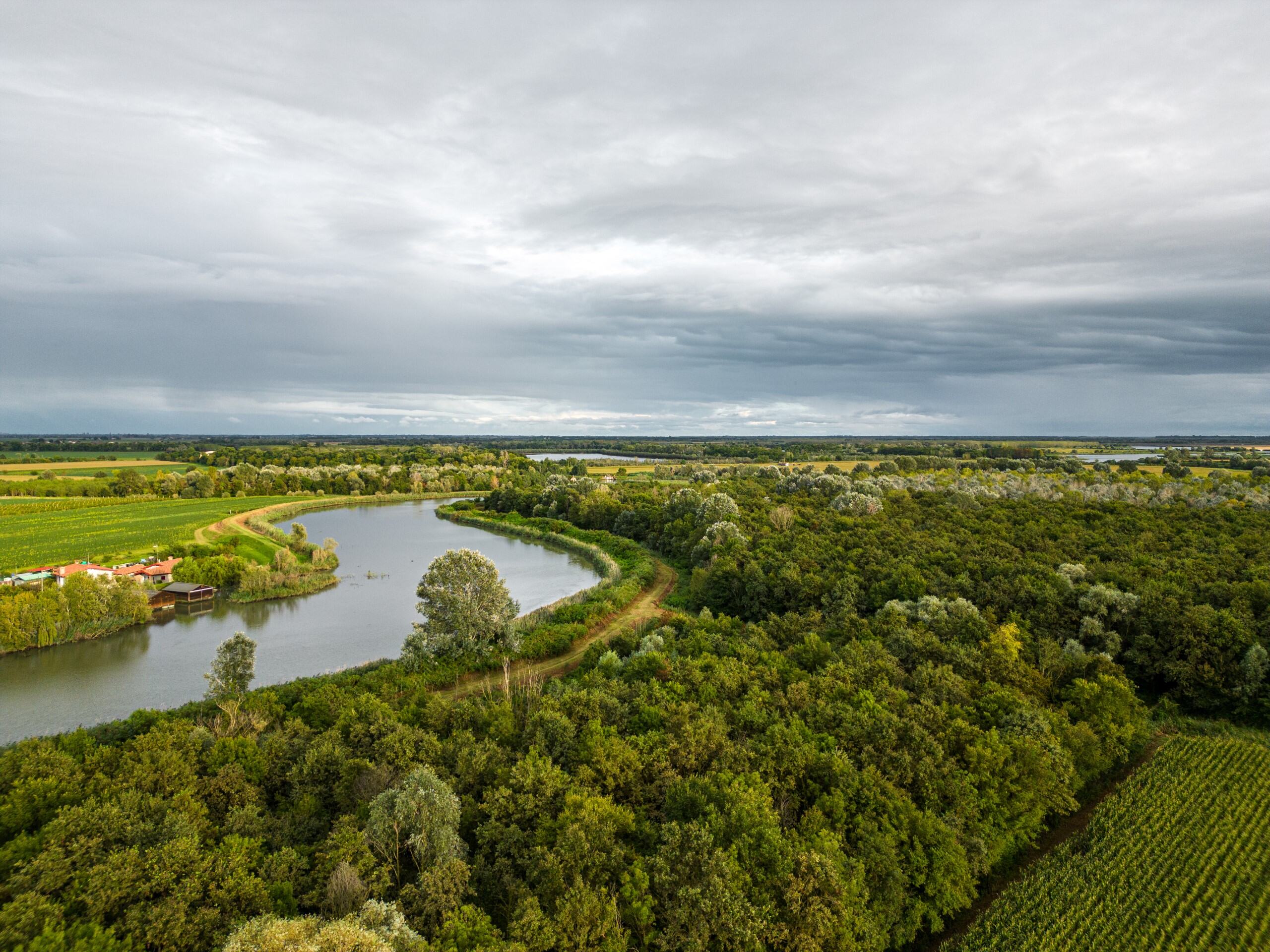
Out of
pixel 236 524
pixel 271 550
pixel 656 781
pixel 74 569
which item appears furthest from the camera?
pixel 236 524

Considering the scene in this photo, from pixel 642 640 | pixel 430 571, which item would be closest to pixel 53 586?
pixel 430 571

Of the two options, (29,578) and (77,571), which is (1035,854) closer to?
(77,571)

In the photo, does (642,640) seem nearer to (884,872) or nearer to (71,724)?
(884,872)

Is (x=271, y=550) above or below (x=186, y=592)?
above

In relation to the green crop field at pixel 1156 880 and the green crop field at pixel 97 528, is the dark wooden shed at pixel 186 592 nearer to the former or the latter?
the green crop field at pixel 97 528

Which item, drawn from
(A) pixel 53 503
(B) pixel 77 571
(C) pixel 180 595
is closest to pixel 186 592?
(C) pixel 180 595

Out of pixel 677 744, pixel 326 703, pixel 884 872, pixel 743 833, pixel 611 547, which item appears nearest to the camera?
pixel 743 833

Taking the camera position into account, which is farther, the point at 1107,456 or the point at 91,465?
the point at 1107,456
